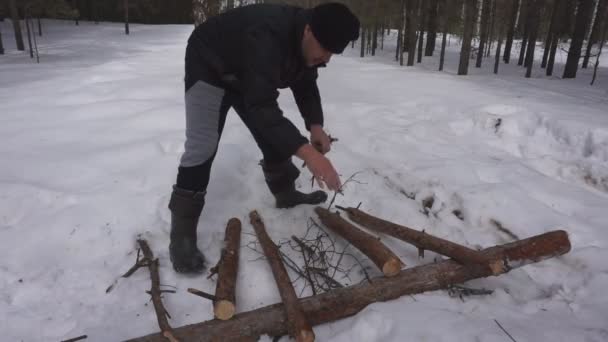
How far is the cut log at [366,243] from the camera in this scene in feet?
6.81

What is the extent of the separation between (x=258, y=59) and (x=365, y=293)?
142 cm

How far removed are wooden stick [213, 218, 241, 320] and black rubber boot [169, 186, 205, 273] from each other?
0.76 feet

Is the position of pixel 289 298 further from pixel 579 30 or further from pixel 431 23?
pixel 431 23

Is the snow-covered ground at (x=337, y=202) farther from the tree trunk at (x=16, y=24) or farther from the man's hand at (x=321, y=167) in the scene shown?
the tree trunk at (x=16, y=24)

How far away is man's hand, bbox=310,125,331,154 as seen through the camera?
2.79 m

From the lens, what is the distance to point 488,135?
467cm

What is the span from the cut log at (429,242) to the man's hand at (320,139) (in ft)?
1.81

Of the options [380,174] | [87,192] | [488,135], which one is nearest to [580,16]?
[488,135]

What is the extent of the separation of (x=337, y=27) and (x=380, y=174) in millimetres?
2111

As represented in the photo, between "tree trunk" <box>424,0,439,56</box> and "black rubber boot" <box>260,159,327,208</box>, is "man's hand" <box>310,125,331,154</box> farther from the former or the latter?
"tree trunk" <box>424,0,439,56</box>

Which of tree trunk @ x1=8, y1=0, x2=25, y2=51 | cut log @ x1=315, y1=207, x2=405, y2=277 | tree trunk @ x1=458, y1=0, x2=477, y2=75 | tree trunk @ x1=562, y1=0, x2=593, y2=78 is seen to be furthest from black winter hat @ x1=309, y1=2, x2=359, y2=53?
tree trunk @ x1=8, y1=0, x2=25, y2=51

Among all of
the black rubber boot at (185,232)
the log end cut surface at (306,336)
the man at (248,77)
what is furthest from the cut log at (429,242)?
the black rubber boot at (185,232)

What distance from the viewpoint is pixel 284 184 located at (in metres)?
3.10

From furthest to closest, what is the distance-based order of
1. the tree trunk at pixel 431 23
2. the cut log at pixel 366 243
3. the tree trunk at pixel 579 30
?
the tree trunk at pixel 431 23 < the tree trunk at pixel 579 30 < the cut log at pixel 366 243
